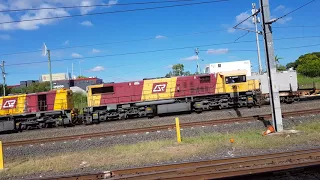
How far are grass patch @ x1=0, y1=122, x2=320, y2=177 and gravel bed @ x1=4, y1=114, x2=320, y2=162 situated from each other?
43.1 inches

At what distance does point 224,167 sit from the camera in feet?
20.7

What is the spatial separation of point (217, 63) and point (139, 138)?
134 ft

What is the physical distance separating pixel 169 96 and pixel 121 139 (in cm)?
1055

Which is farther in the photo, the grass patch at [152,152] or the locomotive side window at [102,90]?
the locomotive side window at [102,90]

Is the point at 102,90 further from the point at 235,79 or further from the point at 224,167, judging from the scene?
the point at 224,167

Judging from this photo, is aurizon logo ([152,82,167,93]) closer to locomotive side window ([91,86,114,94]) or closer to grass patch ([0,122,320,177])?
locomotive side window ([91,86,114,94])

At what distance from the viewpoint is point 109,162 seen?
8.43 meters

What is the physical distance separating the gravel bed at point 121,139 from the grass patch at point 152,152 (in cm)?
110

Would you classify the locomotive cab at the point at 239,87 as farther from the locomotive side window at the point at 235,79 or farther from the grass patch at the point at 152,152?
the grass patch at the point at 152,152

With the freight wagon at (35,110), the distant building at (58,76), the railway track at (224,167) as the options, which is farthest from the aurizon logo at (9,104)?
the distant building at (58,76)

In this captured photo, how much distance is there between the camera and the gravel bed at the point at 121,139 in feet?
37.6

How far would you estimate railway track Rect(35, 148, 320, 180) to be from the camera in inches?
228

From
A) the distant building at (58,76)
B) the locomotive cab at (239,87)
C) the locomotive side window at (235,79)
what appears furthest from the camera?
the distant building at (58,76)

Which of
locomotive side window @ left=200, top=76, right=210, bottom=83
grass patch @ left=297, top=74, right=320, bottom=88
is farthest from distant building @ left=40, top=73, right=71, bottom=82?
locomotive side window @ left=200, top=76, right=210, bottom=83
